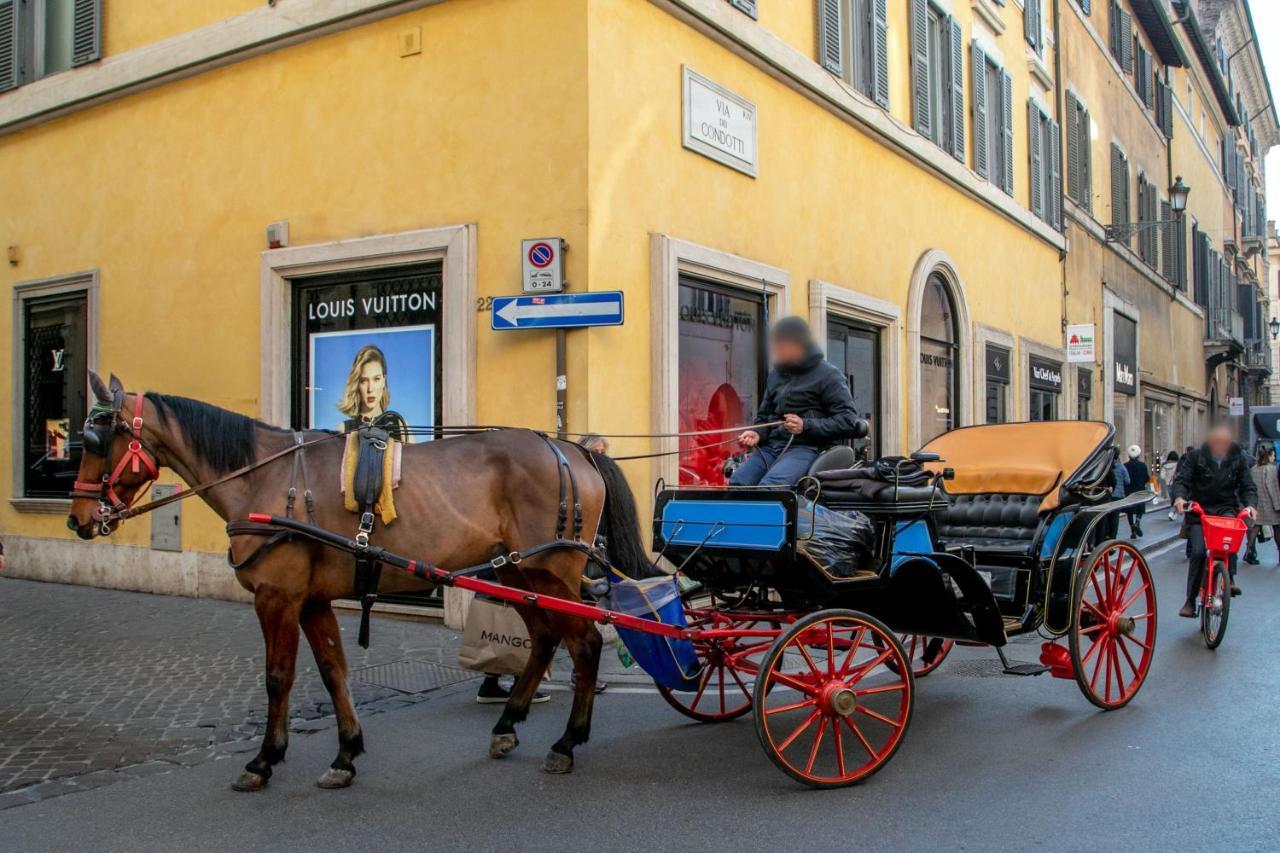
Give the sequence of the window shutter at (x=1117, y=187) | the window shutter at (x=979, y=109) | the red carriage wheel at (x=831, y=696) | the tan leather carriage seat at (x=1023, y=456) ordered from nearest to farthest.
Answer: the red carriage wheel at (x=831, y=696) → the tan leather carriage seat at (x=1023, y=456) → the window shutter at (x=979, y=109) → the window shutter at (x=1117, y=187)

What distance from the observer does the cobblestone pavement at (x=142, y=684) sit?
207 inches

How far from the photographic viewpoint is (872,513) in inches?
208

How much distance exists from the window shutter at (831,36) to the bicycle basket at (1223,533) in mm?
6283

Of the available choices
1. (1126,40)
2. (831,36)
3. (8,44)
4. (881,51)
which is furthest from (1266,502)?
(1126,40)

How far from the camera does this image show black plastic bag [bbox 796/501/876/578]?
16.0ft

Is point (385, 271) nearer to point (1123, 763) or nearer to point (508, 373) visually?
point (508, 373)

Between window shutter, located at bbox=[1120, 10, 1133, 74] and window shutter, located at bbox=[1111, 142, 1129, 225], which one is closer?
window shutter, located at bbox=[1111, 142, 1129, 225]

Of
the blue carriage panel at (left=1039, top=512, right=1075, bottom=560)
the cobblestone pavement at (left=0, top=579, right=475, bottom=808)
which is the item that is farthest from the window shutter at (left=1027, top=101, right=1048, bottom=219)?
the cobblestone pavement at (left=0, top=579, right=475, bottom=808)

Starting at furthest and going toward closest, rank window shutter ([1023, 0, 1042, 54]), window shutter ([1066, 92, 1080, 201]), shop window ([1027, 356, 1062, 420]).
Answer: window shutter ([1066, 92, 1080, 201]), shop window ([1027, 356, 1062, 420]), window shutter ([1023, 0, 1042, 54])

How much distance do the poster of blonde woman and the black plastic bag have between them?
4.73 m

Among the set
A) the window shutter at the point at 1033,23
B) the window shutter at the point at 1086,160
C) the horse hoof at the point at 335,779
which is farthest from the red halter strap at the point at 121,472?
the window shutter at the point at 1086,160

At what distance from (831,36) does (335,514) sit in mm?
9067

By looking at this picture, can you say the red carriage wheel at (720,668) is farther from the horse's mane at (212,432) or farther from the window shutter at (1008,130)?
the window shutter at (1008,130)

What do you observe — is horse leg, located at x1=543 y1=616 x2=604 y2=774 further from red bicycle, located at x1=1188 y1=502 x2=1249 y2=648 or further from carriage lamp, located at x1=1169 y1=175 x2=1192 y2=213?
carriage lamp, located at x1=1169 y1=175 x2=1192 y2=213
